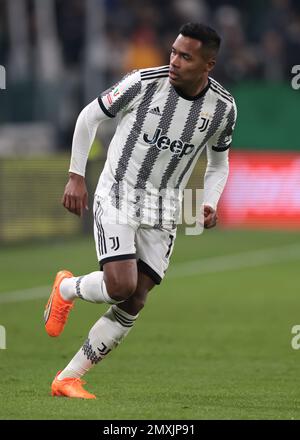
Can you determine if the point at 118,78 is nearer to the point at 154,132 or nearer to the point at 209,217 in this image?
the point at 209,217

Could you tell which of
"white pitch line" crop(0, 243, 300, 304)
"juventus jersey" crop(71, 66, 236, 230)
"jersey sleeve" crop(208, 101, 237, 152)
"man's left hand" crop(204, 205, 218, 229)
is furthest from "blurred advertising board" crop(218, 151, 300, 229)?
"juventus jersey" crop(71, 66, 236, 230)

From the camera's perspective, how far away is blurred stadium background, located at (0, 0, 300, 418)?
9062mm

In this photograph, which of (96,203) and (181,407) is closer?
(181,407)

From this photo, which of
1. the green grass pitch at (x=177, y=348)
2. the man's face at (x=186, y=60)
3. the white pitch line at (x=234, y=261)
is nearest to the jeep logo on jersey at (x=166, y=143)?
the man's face at (x=186, y=60)

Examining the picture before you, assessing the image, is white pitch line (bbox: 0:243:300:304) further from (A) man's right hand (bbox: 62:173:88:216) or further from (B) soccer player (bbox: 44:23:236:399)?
(A) man's right hand (bbox: 62:173:88:216)

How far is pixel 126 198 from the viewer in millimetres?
7473

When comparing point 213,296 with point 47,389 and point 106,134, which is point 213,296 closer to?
point 47,389

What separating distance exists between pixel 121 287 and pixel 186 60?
1360 mm

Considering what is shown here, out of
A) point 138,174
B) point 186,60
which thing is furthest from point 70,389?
point 186,60

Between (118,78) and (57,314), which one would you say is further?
(118,78)

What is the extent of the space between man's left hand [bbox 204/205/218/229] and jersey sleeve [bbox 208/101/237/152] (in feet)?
1.28

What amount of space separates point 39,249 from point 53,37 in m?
6.54

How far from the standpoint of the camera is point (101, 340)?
7496 millimetres

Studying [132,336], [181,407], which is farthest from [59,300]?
[132,336]
